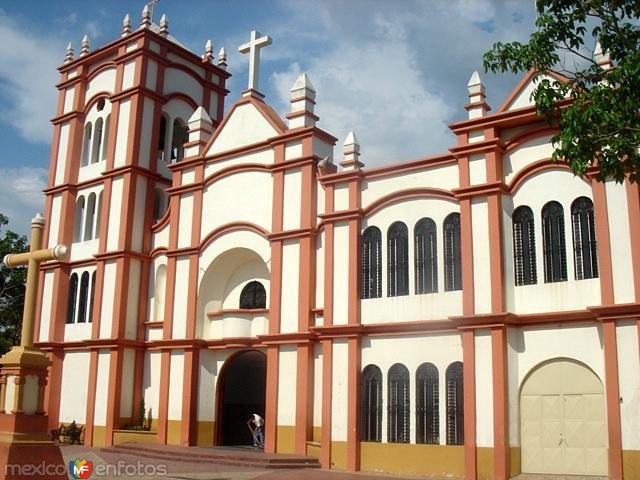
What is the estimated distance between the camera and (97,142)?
88.5 ft

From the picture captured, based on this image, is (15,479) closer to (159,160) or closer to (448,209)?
(448,209)

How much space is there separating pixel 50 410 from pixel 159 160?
9.32 metres

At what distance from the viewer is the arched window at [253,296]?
21812 millimetres

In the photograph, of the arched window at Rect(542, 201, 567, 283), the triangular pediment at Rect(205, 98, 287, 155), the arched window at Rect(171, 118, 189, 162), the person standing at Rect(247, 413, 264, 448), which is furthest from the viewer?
the arched window at Rect(171, 118, 189, 162)

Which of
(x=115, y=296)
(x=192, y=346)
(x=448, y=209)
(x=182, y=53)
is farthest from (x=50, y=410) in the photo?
(x=448, y=209)

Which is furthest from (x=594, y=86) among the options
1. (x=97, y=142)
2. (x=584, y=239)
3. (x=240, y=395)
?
(x=97, y=142)

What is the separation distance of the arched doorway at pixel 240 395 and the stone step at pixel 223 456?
1647 mm

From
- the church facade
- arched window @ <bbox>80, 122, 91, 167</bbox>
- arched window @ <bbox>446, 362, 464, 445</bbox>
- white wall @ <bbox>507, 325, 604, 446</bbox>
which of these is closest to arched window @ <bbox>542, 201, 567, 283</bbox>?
the church facade

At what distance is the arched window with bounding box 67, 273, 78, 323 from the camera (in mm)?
25359

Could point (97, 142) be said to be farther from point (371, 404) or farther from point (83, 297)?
point (371, 404)

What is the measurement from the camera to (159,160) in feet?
84.7

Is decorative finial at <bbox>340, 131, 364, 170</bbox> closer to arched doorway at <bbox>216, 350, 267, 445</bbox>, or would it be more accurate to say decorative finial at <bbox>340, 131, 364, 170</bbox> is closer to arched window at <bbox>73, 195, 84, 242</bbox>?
arched doorway at <bbox>216, 350, 267, 445</bbox>

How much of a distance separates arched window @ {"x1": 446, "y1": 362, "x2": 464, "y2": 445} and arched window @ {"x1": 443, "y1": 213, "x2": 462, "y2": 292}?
1.87 meters

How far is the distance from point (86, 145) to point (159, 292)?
693 cm
